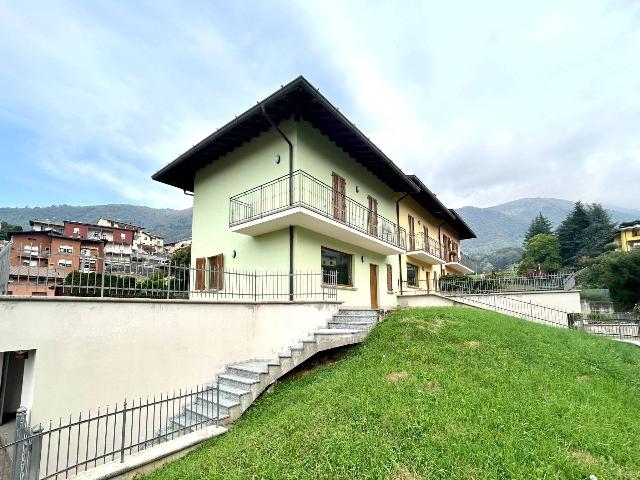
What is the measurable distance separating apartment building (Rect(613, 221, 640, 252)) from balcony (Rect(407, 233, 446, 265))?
4964 centimetres

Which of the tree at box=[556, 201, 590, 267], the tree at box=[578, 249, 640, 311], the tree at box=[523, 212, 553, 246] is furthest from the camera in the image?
the tree at box=[523, 212, 553, 246]

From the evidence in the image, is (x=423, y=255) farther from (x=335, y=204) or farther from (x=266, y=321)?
(x=266, y=321)

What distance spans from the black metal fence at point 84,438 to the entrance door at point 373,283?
9654mm

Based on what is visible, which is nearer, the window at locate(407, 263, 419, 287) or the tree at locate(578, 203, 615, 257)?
the window at locate(407, 263, 419, 287)

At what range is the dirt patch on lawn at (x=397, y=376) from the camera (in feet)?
19.8

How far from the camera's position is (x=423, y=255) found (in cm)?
2136

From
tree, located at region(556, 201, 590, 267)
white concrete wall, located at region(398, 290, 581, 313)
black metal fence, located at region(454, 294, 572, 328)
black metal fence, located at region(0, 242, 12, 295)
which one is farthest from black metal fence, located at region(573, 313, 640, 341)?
tree, located at region(556, 201, 590, 267)

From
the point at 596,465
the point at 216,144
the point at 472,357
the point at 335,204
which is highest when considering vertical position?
the point at 216,144

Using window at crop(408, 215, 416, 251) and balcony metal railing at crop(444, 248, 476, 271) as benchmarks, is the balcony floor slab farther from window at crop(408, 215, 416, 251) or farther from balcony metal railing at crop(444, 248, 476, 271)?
balcony metal railing at crop(444, 248, 476, 271)

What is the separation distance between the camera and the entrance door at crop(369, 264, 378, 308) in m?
15.7

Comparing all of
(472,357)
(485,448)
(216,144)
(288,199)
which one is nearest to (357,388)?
(485,448)

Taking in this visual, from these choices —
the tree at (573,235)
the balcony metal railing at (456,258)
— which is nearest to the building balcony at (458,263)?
the balcony metal railing at (456,258)

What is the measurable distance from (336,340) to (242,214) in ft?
20.6

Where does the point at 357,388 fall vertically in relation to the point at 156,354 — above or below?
below
